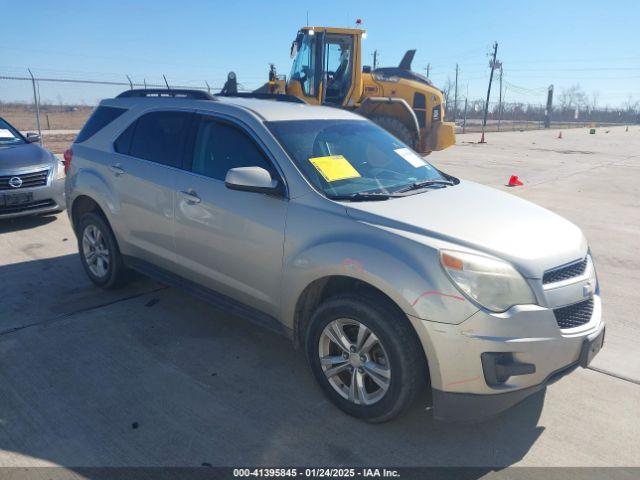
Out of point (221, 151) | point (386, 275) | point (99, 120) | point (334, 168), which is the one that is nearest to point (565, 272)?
point (386, 275)

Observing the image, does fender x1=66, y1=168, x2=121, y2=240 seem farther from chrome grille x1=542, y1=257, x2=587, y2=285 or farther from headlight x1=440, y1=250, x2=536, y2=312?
chrome grille x1=542, y1=257, x2=587, y2=285

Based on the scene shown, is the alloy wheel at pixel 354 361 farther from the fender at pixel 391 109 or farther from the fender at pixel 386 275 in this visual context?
the fender at pixel 391 109

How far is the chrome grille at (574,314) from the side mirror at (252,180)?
1748mm

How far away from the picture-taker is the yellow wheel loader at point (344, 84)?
490 inches

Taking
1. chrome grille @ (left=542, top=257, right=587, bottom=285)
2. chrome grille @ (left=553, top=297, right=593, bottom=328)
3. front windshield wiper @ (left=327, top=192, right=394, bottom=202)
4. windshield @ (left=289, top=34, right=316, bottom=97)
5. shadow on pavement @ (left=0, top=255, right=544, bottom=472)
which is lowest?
shadow on pavement @ (left=0, top=255, right=544, bottom=472)

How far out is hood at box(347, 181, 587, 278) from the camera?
2.67 meters

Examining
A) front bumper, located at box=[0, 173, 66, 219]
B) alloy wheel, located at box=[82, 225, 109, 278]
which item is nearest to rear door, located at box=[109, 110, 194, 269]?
alloy wheel, located at box=[82, 225, 109, 278]

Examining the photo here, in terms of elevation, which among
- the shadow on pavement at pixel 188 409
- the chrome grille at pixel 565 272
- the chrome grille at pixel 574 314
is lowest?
the shadow on pavement at pixel 188 409

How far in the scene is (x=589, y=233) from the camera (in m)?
7.17

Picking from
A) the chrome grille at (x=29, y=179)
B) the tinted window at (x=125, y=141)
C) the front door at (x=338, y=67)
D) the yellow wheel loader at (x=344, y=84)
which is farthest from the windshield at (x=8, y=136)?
the front door at (x=338, y=67)

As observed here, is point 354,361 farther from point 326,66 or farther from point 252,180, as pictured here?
point 326,66

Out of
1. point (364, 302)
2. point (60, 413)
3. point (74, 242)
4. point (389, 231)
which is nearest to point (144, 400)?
point (60, 413)

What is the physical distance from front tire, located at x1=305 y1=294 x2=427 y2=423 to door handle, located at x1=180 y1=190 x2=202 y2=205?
4.27 feet

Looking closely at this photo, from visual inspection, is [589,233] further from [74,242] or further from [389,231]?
[74,242]
